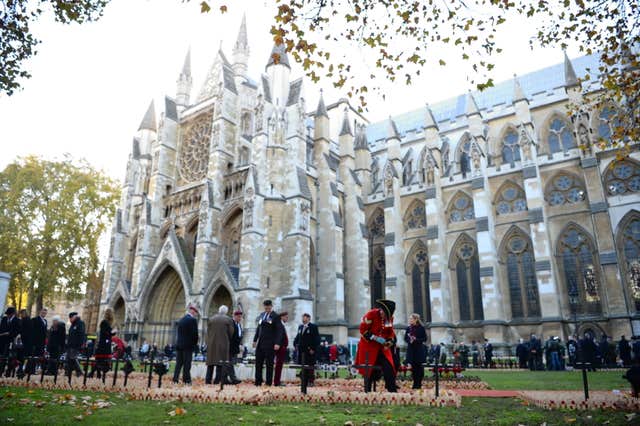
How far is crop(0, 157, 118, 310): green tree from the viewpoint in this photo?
2730 cm

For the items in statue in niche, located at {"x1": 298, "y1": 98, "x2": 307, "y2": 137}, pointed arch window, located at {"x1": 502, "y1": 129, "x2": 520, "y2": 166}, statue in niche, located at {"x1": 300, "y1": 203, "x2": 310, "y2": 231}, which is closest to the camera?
statue in niche, located at {"x1": 300, "y1": 203, "x2": 310, "y2": 231}

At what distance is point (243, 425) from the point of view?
4.47 metres

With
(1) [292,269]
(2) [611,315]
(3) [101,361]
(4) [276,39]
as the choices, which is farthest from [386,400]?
(2) [611,315]

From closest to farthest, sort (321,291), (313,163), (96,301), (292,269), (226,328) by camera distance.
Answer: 1. (226,328)
2. (292,269)
3. (321,291)
4. (313,163)
5. (96,301)

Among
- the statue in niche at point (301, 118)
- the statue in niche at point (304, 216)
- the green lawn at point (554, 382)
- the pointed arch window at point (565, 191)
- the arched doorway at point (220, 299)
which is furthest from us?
the statue in niche at point (301, 118)

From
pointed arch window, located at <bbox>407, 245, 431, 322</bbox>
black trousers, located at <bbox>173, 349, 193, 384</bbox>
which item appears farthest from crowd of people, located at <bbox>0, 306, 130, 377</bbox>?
pointed arch window, located at <bbox>407, 245, 431, 322</bbox>

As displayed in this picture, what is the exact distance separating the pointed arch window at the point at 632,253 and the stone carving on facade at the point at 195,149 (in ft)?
75.2

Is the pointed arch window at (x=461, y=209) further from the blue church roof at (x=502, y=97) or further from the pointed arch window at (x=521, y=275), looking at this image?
the blue church roof at (x=502, y=97)

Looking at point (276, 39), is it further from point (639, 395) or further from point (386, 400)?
point (639, 395)

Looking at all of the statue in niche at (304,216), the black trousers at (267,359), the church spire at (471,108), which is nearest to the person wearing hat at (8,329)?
the black trousers at (267,359)

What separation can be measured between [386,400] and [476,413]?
135 cm

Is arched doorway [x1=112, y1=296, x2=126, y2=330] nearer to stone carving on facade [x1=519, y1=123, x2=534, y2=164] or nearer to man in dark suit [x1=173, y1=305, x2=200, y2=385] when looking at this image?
man in dark suit [x1=173, y1=305, x2=200, y2=385]

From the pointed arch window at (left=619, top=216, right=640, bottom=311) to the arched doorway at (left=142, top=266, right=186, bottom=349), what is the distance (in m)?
22.7

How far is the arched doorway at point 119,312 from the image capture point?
27047mm
